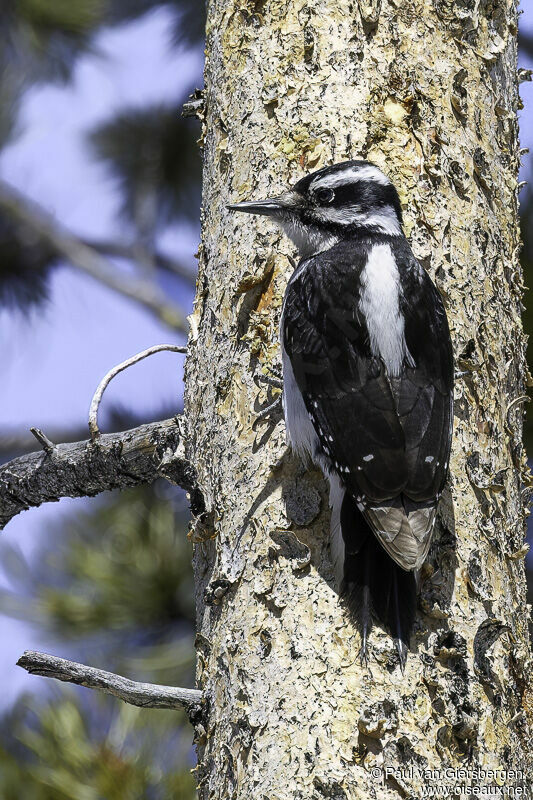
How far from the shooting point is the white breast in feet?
6.32

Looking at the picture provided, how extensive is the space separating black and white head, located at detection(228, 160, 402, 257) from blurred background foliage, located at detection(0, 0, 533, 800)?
149cm

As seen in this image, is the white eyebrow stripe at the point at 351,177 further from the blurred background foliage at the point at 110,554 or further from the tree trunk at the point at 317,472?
the blurred background foliage at the point at 110,554

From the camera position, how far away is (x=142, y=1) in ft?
16.4

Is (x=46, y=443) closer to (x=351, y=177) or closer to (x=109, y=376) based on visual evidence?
(x=109, y=376)

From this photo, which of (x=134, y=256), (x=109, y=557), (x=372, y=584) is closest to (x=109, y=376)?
(x=372, y=584)

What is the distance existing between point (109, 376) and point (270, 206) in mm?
592

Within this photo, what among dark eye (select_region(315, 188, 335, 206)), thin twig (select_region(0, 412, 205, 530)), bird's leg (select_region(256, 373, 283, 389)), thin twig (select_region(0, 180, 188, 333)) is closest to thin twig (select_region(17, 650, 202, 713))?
thin twig (select_region(0, 412, 205, 530))

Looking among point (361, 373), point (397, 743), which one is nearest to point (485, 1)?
point (361, 373)

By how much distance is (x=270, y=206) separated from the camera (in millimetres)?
2076

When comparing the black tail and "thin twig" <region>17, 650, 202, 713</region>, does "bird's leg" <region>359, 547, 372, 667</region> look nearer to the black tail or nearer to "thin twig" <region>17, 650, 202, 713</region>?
the black tail

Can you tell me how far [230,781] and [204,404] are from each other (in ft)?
2.61

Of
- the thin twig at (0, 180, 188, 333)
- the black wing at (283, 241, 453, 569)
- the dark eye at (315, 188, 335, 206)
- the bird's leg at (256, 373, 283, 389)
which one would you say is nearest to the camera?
the black wing at (283, 241, 453, 569)

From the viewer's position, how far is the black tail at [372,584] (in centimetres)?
169

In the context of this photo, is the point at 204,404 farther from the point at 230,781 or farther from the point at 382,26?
the point at 382,26
